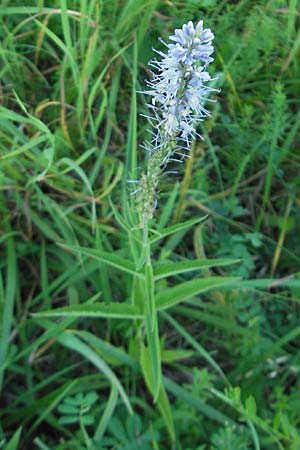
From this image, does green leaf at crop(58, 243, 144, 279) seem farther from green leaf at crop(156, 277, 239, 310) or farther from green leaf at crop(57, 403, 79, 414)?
green leaf at crop(57, 403, 79, 414)


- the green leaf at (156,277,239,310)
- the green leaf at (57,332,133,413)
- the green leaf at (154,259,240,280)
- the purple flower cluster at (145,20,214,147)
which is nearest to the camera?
the purple flower cluster at (145,20,214,147)

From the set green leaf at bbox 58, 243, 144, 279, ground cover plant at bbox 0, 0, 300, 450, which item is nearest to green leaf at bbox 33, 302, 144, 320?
ground cover plant at bbox 0, 0, 300, 450

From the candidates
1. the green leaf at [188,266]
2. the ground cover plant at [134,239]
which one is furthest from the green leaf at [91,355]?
the green leaf at [188,266]

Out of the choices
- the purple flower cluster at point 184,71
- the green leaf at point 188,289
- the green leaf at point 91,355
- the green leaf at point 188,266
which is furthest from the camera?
the green leaf at point 91,355

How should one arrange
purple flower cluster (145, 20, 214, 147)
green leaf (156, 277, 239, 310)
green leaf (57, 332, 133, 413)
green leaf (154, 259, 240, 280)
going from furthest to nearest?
1. green leaf (57, 332, 133, 413)
2. green leaf (156, 277, 239, 310)
3. green leaf (154, 259, 240, 280)
4. purple flower cluster (145, 20, 214, 147)

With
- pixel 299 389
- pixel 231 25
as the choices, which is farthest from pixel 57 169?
pixel 299 389

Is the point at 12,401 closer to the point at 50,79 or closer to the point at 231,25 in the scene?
the point at 50,79

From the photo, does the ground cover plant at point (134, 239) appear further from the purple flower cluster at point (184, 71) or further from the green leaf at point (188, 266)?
the purple flower cluster at point (184, 71)

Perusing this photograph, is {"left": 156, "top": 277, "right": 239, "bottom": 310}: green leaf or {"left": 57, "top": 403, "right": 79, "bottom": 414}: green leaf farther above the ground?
{"left": 156, "top": 277, "right": 239, "bottom": 310}: green leaf

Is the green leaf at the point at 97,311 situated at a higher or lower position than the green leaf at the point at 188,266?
lower
